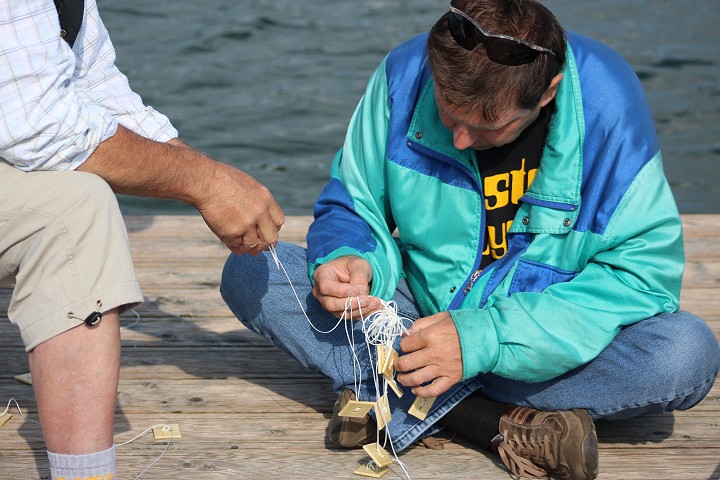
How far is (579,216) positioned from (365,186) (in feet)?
1.99

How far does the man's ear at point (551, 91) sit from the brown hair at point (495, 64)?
0.03m

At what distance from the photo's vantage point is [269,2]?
11.5 metres

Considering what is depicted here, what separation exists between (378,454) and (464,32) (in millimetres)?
1059

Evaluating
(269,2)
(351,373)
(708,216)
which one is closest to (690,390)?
(351,373)

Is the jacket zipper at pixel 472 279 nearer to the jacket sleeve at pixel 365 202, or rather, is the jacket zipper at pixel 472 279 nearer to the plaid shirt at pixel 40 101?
the jacket sleeve at pixel 365 202

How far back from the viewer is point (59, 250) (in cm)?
218

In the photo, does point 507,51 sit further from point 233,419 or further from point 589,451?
point 233,419

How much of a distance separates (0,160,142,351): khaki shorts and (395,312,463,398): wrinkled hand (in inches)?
27.9

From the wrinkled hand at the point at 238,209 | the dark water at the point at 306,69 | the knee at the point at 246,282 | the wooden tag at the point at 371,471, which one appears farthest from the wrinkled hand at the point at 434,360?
the dark water at the point at 306,69

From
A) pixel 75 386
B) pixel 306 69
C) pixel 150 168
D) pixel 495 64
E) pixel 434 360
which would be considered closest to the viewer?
pixel 75 386

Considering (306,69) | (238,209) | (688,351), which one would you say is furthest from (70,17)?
(306,69)

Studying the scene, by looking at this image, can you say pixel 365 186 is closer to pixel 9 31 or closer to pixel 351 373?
pixel 351 373


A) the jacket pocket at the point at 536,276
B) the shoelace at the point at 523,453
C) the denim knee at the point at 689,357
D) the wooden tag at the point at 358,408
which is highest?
the jacket pocket at the point at 536,276

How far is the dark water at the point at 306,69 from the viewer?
7812 millimetres
